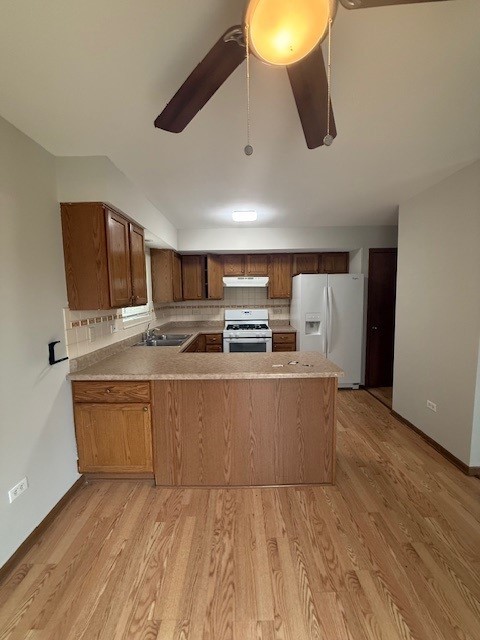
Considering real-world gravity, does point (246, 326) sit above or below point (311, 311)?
below

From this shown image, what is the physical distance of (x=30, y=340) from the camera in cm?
162

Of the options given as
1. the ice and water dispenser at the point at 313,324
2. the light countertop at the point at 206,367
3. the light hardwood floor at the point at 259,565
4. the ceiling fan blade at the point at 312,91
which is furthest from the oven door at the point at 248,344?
the ceiling fan blade at the point at 312,91

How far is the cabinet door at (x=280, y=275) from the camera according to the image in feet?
13.9

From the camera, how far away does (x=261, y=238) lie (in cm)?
385

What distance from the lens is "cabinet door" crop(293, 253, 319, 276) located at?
4223mm

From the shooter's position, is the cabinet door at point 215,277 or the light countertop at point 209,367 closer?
the light countertop at point 209,367

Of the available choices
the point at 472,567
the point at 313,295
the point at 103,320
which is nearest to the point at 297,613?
the point at 472,567

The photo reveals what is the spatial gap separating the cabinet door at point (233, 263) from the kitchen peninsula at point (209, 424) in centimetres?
253

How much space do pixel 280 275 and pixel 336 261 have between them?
91 centimetres

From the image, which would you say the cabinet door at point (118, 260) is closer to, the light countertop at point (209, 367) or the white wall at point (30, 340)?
the white wall at point (30, 340)

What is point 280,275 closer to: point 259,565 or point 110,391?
point 110,391

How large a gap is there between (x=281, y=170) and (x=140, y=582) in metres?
2.74

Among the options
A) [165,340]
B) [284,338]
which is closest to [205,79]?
[165,340]

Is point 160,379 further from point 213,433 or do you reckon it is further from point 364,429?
point 364,429
